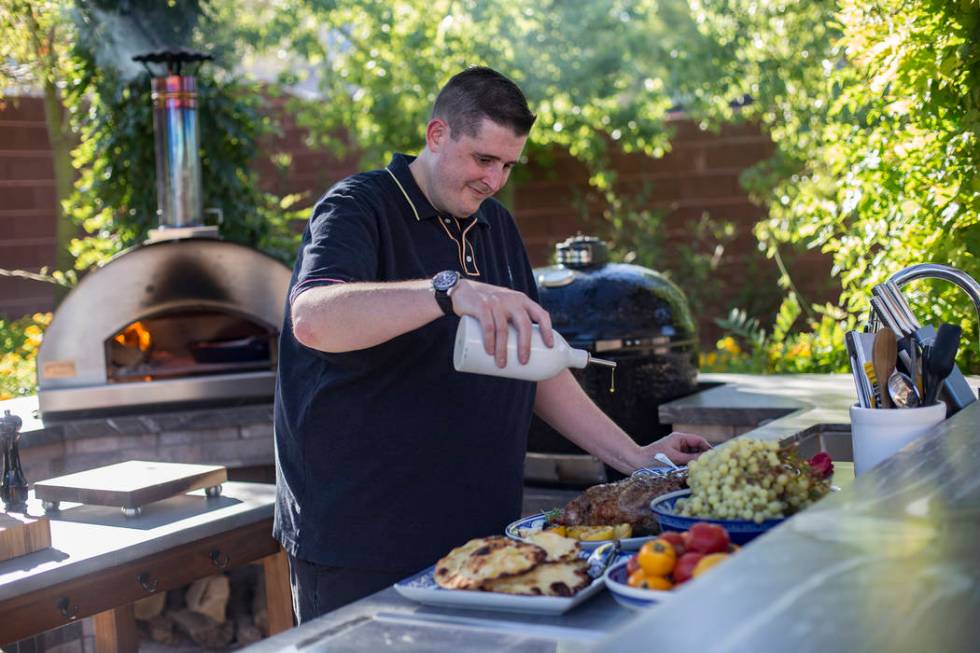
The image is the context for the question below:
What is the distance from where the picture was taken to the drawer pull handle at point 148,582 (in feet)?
9.38

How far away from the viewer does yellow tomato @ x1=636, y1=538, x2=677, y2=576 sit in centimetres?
154

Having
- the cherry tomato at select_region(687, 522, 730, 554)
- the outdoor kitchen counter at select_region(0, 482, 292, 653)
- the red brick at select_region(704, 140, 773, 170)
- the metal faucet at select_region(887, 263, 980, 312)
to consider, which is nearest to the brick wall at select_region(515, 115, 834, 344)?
the red brick at select_region(704, 140, 773, 170)

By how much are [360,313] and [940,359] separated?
1.05m

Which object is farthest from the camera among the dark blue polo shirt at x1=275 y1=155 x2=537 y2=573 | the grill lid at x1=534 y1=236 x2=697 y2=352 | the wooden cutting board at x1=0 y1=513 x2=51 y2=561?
the grill lid at x1=534 y1=236 x2=697 y2=352

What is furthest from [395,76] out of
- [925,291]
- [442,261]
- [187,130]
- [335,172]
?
[442,261]

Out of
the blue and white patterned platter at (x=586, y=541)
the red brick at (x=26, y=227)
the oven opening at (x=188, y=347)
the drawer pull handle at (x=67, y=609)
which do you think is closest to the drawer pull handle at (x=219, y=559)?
the drawer pull handle at (x=67, y=609)

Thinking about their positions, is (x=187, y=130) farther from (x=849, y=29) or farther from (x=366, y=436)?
(x=366, y=436)

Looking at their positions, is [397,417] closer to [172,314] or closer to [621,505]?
[621,505]

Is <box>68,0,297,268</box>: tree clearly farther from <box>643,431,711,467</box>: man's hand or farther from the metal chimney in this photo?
<box>643,431,711,467</box>: man's hand

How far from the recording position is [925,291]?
3674 millimetres

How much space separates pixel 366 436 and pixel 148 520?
3.15 ft

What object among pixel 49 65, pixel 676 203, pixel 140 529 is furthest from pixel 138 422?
pixel 676 203

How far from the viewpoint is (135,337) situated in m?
5.23

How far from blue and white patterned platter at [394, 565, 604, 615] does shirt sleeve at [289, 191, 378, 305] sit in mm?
664
